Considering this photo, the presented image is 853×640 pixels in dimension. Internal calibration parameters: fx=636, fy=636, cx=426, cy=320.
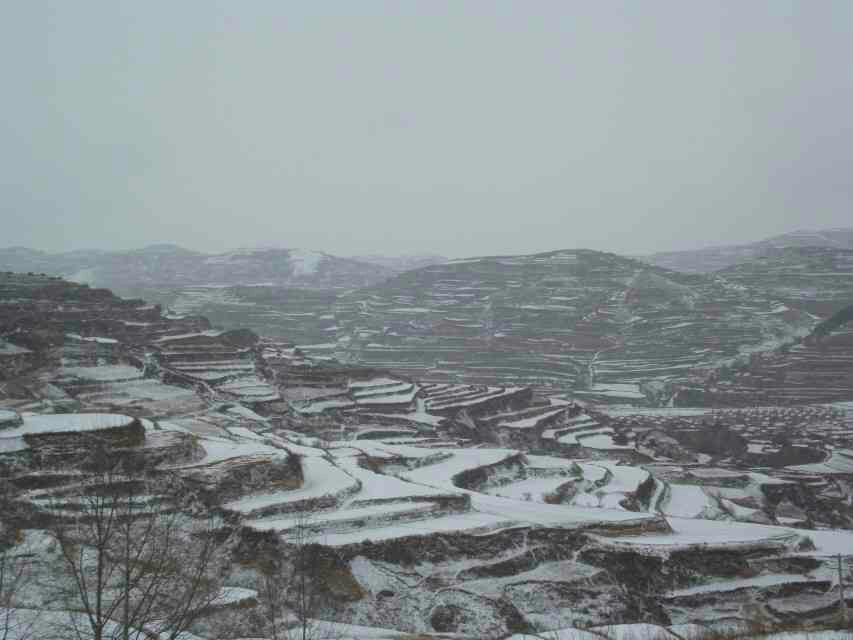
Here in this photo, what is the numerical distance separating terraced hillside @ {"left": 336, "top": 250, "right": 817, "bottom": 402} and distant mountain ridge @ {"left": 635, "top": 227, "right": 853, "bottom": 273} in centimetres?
5718

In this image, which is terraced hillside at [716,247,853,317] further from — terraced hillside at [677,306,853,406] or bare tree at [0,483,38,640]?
bare tree at [0,483,38,640]

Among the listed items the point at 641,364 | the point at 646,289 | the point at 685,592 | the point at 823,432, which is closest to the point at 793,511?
the point at 685,592

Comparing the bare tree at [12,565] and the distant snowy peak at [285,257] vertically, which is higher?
the distant snowy peak at [285,257]

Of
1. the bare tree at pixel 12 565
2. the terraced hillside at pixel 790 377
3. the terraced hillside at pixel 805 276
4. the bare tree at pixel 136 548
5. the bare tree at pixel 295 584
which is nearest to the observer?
the bare tree at pixel 12 565

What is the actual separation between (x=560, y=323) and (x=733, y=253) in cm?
9937

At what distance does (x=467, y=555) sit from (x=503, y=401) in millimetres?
25694

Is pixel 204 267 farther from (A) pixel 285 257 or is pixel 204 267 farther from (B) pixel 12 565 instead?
(B) pixel 12 565

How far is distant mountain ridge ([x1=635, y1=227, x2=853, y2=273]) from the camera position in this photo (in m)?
160

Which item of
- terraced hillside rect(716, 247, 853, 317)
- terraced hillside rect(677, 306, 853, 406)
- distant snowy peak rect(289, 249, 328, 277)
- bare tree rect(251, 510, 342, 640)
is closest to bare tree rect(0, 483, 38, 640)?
bare tree rect(251, 510, 342, 640)

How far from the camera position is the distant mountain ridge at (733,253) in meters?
160

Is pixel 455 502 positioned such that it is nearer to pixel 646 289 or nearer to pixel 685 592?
pixel 685 592

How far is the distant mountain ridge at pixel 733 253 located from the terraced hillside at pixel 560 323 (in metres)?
57.2

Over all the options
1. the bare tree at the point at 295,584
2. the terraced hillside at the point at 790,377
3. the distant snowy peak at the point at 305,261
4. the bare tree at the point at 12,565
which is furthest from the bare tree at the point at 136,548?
the distant snowy peak at the point at 305,261

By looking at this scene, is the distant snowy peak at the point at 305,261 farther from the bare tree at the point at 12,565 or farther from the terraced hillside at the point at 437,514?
the bare tree at the point at 12,565
